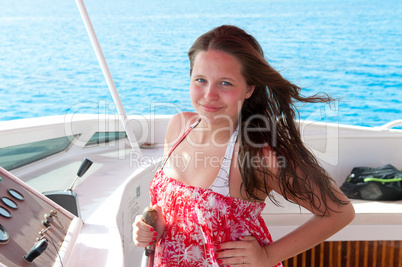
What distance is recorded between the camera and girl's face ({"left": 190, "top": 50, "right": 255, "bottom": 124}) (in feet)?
4.06

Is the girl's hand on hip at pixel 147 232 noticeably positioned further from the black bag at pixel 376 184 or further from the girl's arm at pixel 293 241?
the black bag at pixel 376 184

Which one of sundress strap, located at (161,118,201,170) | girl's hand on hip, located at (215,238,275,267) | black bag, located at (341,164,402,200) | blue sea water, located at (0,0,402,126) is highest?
blue sea water, located at (0,0,402,126)

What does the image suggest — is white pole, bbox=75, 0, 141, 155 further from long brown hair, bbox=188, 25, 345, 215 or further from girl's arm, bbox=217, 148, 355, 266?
girl's arm, bbox=217, 148, 355, 266

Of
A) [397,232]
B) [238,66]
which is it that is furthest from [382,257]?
[238,66]

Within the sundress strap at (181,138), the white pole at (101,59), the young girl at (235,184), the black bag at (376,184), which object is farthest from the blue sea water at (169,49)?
the young girl at (235,184)

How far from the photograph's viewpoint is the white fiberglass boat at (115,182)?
115 cm

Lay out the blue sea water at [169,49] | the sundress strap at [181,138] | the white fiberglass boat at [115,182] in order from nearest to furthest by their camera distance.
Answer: the white fiberglass boat at [115,182] < the sundress strap at [181,138] < the blue sea water at [169,49]

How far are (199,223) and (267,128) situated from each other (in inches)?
12.2

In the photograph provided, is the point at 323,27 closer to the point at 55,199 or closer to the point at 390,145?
the point at 390,145

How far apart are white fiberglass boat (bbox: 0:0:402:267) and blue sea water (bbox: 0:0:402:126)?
1002 cm

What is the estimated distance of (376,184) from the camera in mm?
2670

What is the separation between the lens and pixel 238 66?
1256 mm

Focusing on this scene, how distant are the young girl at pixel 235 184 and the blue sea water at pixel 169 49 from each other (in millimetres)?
11479

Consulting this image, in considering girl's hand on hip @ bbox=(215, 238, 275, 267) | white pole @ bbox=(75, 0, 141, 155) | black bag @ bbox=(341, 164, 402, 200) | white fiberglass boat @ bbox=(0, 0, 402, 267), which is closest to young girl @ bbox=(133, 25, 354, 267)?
girl's hand on hip @ bbox=(215, 238, 275, 267)
